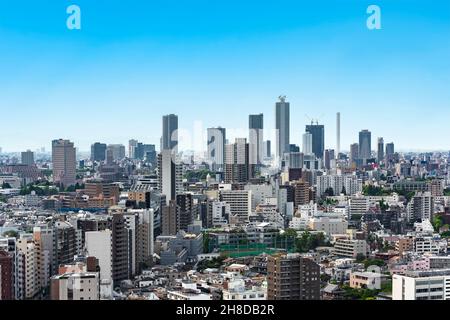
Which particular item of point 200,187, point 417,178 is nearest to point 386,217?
point 417,178

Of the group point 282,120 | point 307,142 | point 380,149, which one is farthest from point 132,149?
point 380,149

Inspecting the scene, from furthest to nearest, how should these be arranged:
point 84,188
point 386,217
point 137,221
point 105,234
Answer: point 386,217 < point 84,188 < point 137,221 < point 105,234

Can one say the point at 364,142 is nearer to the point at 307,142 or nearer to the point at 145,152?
the point at 307,142

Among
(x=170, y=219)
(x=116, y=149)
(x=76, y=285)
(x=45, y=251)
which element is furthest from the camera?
(x=170, y=219)

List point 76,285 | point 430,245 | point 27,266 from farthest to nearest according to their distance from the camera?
1. point 430,245
2. point 27,266
3. point 76,285

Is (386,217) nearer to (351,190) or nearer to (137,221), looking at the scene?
(351,190)

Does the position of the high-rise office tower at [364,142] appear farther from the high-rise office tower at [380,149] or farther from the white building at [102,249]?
the white building at [102,249]
